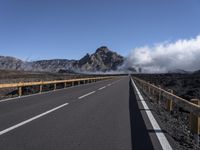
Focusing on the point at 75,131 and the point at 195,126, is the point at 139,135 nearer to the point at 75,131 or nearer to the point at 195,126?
the point at 195,126

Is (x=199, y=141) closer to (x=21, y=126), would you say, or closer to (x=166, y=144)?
(x=166, y=144)

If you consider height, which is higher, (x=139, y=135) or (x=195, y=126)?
(x=195, y=126)

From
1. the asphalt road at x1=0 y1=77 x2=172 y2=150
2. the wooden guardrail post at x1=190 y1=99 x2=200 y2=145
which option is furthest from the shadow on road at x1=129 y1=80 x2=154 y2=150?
the wooden guardrail post at x1=190 y1=99 x2=200 y2=145

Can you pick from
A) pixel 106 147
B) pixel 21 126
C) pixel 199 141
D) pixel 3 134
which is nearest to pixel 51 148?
pixel 106 147

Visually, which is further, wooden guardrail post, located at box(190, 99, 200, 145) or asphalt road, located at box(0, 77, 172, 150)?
wooden guardrail post, located at box(190, 99, 200, 145)

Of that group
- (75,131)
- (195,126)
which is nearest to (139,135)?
(195,126)

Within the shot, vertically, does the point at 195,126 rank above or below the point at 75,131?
above

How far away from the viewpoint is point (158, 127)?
9.98m

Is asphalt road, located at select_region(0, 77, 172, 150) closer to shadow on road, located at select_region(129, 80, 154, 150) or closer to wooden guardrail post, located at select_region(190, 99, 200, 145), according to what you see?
shadow on road, located at select_region(129, 80, 154, 150)

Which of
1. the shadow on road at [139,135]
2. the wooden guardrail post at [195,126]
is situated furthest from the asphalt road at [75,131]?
the wooden guardrail post at [195,126]

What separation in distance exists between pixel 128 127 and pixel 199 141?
1.97 meters

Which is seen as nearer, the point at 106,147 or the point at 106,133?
the point at 106,147

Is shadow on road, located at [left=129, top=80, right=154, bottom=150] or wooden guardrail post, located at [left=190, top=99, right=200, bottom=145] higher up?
wooden guardrail post, located at [left=190, top=99, right=200, bottom=145]

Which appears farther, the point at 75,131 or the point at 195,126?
the point at 75,131
